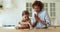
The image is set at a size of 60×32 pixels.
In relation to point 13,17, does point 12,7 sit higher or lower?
higher

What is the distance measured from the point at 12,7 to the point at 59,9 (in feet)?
3.62

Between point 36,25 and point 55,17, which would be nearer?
point 36,25

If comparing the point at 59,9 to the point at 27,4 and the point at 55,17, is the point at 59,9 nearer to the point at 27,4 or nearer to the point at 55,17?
the point at 55,17

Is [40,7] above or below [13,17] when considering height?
above

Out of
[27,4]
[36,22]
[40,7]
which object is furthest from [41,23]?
[27,4]

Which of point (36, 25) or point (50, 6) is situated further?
point (50, 6)

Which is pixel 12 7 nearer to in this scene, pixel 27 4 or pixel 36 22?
pixel 27 4

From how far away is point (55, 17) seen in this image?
389 cm

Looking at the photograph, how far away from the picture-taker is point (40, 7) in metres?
1.66

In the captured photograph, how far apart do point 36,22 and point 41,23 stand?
0.17ft

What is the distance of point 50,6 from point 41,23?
2.35 metres

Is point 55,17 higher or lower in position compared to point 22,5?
lower

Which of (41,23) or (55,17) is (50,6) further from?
(41,23)

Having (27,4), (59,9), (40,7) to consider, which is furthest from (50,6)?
(40,7)
